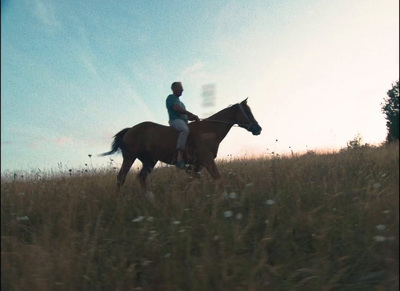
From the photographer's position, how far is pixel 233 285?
2.58m

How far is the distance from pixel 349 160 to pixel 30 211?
615 cm

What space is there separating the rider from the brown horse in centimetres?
16

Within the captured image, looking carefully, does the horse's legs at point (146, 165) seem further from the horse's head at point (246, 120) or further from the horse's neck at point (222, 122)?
the horse's head at point (246, 120)

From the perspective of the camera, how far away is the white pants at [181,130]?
268 inches

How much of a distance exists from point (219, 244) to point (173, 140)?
4131 millimetres

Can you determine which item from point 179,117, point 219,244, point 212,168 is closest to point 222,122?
point 179,117

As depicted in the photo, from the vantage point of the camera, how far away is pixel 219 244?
3125 millimetres

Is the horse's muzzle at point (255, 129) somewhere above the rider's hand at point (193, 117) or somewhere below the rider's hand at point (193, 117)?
below

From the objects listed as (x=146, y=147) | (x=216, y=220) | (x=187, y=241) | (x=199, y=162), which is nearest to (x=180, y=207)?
(x=216, y=220)

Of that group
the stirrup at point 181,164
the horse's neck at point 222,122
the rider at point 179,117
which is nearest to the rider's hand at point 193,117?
the rider at point 179,117

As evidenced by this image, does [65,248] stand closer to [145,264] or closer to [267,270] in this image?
[145,264]

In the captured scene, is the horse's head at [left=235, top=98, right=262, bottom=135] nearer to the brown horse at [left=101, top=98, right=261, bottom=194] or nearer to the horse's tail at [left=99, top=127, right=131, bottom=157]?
the brown horse at [left=101, top=98, right=261, bottom=194]

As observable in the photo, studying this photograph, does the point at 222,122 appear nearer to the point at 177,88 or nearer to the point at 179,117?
the point at 179,117

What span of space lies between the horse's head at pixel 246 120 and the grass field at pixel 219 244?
2.81 meters
